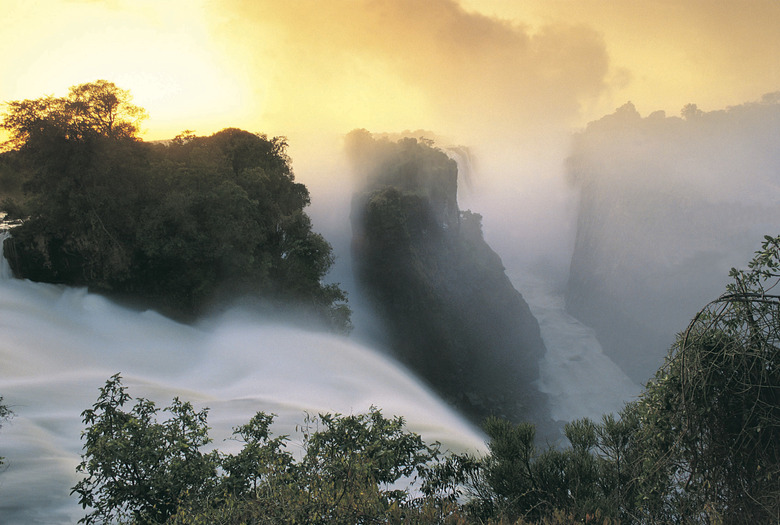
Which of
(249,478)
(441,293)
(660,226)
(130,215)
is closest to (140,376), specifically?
(130,215)

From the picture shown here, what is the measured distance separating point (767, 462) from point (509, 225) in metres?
60.5

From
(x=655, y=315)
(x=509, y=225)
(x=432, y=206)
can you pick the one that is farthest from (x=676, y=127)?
(x=432, y=206)

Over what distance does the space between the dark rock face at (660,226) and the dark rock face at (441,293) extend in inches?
422

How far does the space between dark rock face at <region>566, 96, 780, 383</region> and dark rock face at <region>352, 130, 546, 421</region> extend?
1073 centimetres

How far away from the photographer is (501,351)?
32.5 metres

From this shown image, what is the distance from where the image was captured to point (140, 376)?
15.6 meters

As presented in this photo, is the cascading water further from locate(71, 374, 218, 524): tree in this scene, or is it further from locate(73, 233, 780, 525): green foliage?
locate(73, 233, 780, 525): green foliage

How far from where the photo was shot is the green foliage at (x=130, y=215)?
18.1m

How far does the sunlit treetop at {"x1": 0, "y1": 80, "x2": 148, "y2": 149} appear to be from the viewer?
17391 mm

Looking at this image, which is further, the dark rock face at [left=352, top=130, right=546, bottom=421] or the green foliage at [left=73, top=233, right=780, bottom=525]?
the dark rock face at [left=352, top=130, right=546, bottom=421]

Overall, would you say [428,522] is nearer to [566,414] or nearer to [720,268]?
[566,414]

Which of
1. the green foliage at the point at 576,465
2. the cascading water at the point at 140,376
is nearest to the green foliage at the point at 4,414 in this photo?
the cascading water at the point at 140,376

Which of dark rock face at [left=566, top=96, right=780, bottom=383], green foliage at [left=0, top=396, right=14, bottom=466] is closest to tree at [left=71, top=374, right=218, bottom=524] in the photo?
green foliage at [left=0, top=396, right=14, bottom=466]

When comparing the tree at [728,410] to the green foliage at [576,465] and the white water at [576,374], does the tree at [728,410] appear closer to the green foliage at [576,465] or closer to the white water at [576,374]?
the green foliage at [576,465]
